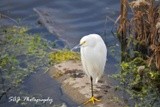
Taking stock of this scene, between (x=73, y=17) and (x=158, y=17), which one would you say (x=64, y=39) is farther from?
(x=158, y=17)

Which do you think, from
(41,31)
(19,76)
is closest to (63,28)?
(41,31)

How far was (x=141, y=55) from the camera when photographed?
23.6 ft

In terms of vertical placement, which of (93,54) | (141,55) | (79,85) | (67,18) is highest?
(93,54)

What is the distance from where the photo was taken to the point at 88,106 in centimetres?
580

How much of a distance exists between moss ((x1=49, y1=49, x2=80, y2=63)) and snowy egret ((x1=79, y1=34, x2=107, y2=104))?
124 cm

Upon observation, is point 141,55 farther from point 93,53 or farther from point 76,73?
point 93,53

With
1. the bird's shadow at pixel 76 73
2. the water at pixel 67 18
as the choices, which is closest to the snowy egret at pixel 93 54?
the bird's shadow at pixel 76 73

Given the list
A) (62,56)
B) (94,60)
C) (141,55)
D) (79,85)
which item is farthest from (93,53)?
(141,55)

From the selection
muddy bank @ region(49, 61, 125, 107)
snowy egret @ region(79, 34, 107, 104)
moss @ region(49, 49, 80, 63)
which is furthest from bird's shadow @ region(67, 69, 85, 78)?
snowy egret @ region(79, 34, 107, 104)

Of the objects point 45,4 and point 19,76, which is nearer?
point 19,76

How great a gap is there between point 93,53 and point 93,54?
0.05ft

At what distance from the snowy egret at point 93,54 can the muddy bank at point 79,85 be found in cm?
16

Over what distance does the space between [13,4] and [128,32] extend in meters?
3.18

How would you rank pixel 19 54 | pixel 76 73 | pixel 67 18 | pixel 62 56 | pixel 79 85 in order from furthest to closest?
pixel 67 18, pixel 19 54, pixel 62 56, pixel 76 73, pixel 79 85
